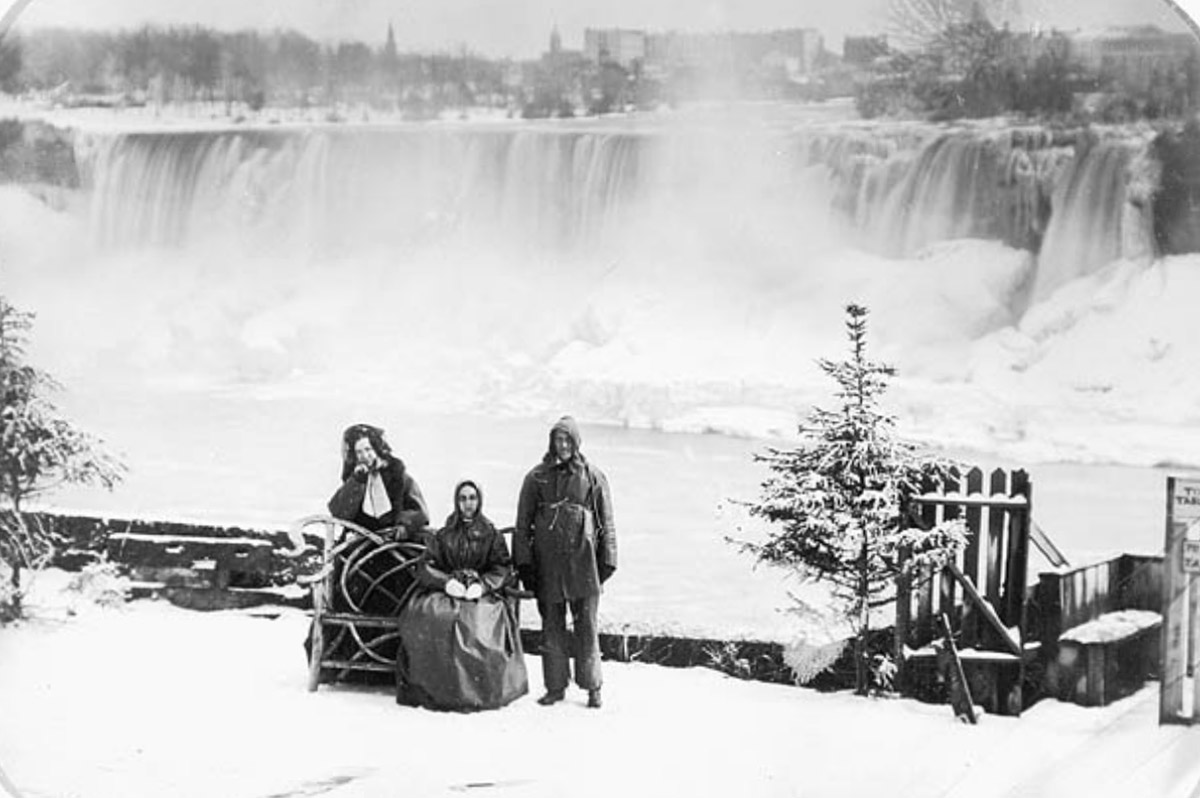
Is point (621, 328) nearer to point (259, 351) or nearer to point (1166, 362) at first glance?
point (259, 351)

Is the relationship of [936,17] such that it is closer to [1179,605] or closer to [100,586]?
[1179,605]

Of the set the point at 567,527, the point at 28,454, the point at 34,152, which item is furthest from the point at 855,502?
the point at 34,152

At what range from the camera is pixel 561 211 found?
4.76 m

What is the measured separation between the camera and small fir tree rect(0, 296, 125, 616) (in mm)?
4832

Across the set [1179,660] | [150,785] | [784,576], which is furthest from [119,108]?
[1179,660]

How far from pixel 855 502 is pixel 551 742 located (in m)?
0.91

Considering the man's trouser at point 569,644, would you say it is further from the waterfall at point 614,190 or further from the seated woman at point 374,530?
the waterfall at point 614,190

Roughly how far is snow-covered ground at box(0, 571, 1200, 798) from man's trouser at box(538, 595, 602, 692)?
7 cm

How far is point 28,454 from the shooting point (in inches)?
191

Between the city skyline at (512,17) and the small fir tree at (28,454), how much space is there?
2.70 ft

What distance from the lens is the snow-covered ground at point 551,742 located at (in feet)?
14.6

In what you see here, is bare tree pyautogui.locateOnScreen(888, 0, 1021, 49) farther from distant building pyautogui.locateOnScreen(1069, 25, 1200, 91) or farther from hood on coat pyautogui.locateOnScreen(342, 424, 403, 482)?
hood on coat pyautogui.locateOnScreen(342, 424, 403, 482)

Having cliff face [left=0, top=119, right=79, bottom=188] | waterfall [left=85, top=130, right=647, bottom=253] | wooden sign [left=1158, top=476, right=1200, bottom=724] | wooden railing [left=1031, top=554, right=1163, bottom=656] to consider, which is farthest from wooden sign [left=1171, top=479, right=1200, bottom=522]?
cliff face [left=0, top=119, right=79, bottom=188]

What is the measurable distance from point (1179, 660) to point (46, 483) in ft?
9.24
